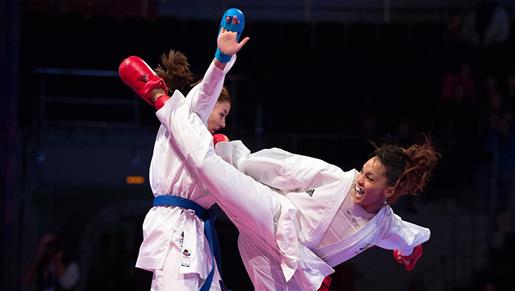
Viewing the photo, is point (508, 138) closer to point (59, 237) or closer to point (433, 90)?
point (433, 90)

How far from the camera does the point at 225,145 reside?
3.61 m

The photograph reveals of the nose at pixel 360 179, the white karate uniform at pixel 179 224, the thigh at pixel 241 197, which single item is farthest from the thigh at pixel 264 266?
the nose at pixel 360 179

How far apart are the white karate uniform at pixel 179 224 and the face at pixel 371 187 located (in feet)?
2.07

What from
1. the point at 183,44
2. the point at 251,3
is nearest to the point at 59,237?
the point at 183,44

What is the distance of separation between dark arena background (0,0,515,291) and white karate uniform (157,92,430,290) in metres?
2.90

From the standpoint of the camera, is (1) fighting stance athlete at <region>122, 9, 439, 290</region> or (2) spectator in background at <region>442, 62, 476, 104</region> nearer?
(1) fighting stance athlete at <region>122, 9, 439, 290</region>

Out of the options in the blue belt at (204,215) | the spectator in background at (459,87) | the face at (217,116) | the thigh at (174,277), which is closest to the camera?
the thigh at (174,277)

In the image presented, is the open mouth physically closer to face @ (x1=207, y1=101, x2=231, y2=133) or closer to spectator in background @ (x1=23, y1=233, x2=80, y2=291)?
face @ (x1=207, y1=101, x2=231, y2=133)

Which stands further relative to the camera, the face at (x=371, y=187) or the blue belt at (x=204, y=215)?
the face at (x=371, y=187)

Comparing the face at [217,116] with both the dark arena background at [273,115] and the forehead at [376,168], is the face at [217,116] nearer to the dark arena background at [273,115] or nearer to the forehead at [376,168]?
the forehead at [376,168]

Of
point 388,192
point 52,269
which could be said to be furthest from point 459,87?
point 388,192

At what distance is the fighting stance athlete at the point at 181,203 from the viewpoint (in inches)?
129

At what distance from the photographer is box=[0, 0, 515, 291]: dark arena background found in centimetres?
667

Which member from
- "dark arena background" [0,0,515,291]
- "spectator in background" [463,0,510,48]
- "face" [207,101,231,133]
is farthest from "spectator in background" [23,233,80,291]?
"spectator in background" [463,0,510,48]
